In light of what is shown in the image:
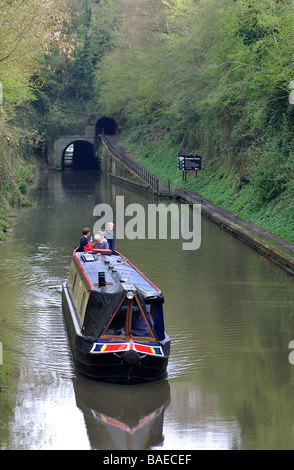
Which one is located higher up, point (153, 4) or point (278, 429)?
point (153, 4)

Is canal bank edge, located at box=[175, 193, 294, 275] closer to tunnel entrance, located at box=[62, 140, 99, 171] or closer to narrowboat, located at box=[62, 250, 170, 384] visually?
narrowboat, located at box=[62, 250, 170, 384]

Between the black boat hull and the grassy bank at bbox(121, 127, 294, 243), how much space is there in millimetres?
11986

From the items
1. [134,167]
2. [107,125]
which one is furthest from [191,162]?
[107,125]

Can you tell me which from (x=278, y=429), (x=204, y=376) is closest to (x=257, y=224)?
(x=204, y=376)

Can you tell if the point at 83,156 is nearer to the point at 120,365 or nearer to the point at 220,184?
the point at 220,184

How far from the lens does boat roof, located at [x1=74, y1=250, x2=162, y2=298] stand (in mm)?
11648

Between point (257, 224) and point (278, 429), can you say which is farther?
A: point (257, 224)

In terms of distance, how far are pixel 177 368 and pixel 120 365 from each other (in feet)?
5.16

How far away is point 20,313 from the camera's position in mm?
15086

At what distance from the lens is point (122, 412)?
10.2 metres

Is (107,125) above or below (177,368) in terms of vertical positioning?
above

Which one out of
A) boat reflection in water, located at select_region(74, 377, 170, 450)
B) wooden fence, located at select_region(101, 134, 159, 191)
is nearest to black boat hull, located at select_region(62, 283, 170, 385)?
boat reflection in water, located at select_region(74, 377, 170, 450)
